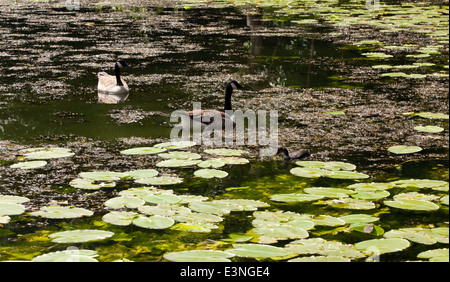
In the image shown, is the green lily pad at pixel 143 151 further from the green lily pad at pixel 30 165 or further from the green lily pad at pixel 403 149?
the green lily pad at pixel 403 149

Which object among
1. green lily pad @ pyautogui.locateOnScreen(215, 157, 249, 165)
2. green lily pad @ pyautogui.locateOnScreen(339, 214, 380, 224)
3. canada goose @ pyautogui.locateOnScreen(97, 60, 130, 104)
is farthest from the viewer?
canada goose @ pyautogui.locateOnScreen(97, 60, 130, 104)

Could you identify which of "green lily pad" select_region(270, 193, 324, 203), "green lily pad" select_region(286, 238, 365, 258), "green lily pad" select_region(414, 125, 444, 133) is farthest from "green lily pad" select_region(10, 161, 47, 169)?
"green lily pad" select_region(414, 125, 444, 133)

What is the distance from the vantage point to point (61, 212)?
3369 mm

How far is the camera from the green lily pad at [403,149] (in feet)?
14.6

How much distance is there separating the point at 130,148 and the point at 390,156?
1.95 m

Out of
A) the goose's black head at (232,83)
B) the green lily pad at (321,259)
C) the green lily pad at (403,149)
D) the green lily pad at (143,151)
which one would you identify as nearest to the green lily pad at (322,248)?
the green lily pad at (321,259)

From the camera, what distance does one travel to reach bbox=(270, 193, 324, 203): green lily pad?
3559 millimetres

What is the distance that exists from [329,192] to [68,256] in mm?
1581

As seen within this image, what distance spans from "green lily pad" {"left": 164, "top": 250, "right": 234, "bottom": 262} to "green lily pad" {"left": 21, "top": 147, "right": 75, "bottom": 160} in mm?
1916

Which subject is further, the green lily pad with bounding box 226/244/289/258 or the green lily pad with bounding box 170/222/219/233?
the green lily pad with bounding box 170/222/219/233

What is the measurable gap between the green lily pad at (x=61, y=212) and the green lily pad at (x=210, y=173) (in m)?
0.86

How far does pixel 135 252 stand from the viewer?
9.80 ft

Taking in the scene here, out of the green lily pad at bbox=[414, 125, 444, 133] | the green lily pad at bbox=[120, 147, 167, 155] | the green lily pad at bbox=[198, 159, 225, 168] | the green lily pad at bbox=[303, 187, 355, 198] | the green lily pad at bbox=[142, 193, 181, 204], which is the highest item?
the green lily pad at bbox=[414, 125, 444, 133]

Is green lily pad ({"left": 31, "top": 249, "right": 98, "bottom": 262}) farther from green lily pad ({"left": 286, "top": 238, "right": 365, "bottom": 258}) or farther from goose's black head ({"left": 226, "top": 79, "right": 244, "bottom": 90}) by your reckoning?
goose's black head ({"left": 226, "top": 79, "right": 244, "bottom": 90})
